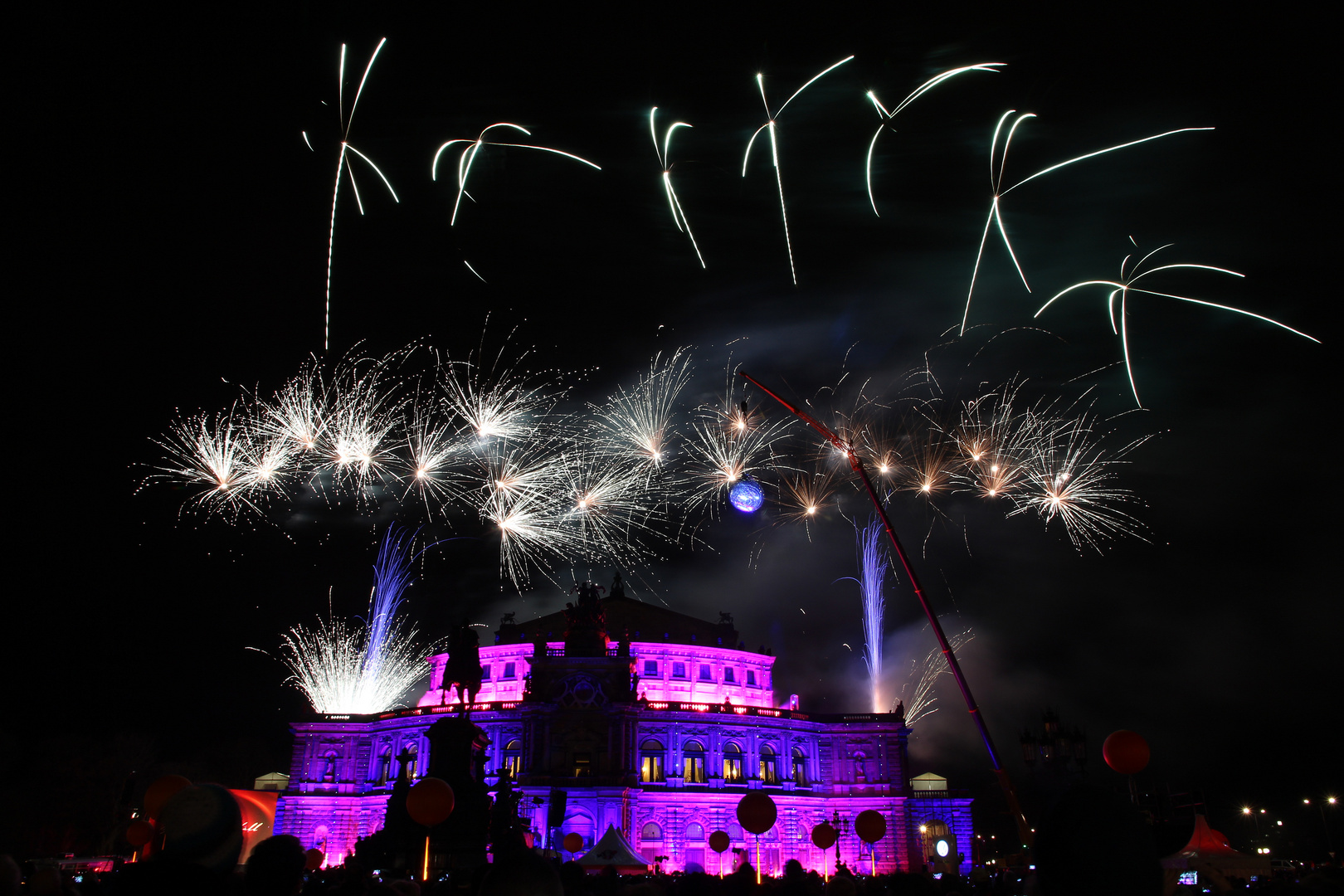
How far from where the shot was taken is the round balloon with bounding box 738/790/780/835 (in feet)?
58.7

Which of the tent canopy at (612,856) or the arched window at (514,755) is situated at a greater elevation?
the arched window at (514,755)

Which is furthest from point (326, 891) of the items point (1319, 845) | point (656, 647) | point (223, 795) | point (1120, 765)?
point (1319, 845)

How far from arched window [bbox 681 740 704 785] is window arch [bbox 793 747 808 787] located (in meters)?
7.43

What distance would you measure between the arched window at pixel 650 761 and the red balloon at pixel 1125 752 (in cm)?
4475

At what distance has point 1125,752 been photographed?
15.8 m

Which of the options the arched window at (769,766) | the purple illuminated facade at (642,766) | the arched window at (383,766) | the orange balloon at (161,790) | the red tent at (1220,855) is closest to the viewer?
the orange balloon at (161,790)

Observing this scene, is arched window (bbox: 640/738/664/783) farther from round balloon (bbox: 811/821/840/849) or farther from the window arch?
round balloon (bbox: 811/821/840/849)

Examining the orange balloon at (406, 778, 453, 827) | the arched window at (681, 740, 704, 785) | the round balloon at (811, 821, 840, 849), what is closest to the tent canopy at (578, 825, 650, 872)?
the round balloon at (811, 821, 840, 849)

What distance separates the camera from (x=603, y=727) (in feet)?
184

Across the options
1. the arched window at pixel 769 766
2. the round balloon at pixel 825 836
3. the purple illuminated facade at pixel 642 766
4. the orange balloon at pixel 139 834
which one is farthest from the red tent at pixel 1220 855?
the arched window at pixel 769 766

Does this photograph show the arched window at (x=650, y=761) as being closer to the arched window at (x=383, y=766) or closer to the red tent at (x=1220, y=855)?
the arched window at (x=383, y=766)

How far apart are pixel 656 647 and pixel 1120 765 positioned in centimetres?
5152

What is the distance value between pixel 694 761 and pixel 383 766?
2326cm

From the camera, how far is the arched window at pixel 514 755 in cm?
5526
